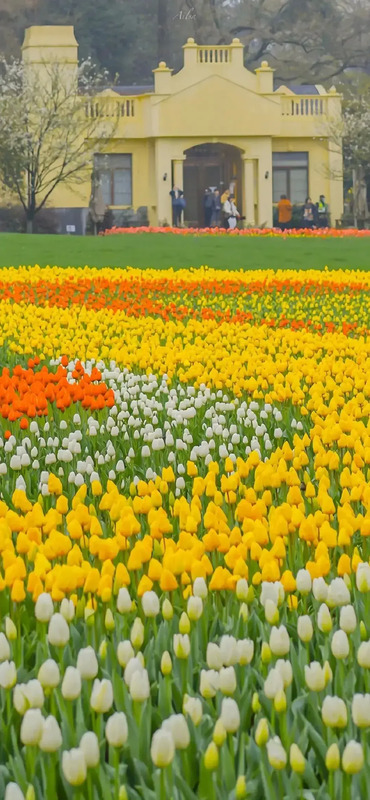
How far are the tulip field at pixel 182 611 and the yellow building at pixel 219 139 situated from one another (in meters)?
41.9

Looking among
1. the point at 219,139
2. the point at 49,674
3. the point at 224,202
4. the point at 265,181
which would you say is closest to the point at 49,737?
the point at 49,674

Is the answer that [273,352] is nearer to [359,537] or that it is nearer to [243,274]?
[359,537]

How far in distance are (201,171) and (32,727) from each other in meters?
51.8

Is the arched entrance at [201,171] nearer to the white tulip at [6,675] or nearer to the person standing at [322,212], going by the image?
the person standing at [322,212]

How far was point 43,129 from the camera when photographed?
42.8 metres

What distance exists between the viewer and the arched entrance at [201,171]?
52906mm

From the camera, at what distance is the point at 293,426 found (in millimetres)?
6582

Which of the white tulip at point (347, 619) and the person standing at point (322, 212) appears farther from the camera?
the person standing at point (322, 212)

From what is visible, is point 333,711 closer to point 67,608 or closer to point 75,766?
point 75,766

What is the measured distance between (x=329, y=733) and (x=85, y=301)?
12.2 m

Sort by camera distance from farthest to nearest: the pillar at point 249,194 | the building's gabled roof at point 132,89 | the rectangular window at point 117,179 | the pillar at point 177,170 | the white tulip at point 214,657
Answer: the building's gabled roof at point 132,89
the rectangular window at point 117,179
the pillar at point 249,194
the pillar at point 177,170
the white tulip at point 214,657

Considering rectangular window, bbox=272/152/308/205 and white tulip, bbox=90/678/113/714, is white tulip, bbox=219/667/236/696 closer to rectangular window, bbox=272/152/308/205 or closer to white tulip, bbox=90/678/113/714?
white tulip, bbox=90/678/113/714

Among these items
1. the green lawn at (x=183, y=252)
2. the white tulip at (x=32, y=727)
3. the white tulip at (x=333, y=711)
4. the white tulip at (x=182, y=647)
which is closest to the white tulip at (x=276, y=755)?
the white tulip at (x=333, y=711)

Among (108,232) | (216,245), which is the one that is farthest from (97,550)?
(108,232)
